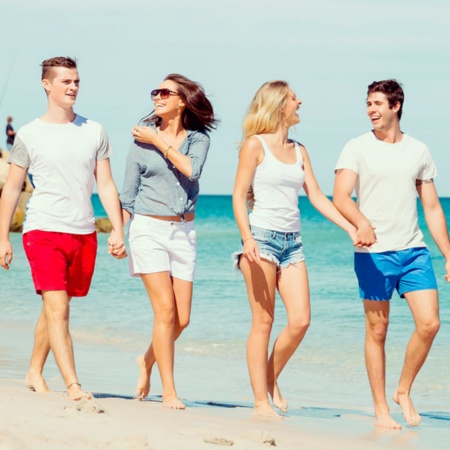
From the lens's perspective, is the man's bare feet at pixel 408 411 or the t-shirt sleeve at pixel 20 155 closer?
the t-shirt sleeve at pixel 20 155

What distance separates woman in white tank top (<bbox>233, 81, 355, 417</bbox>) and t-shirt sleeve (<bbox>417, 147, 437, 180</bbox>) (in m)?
0.60

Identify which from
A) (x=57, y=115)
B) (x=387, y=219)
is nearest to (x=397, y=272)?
(x=387, y=219)

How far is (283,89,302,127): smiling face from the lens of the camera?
6.30 meters

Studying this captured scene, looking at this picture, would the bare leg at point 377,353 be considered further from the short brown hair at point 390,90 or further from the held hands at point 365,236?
the short brown hair at point 390,90

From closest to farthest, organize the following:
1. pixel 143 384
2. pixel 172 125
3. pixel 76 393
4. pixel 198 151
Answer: pixel 76 393 < pixel 198 151 < pixel 172 125 < pixel 143 384

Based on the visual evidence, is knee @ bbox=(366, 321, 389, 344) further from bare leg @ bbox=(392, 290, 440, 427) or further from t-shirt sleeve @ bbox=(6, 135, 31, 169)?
t-shirt sleeve @ bbox=(6, 135, 31, 169)

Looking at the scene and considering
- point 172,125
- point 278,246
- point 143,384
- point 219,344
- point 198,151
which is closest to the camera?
point 278,246

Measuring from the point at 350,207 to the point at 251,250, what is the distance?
2.14 ft

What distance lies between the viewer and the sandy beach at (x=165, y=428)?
4695 mm

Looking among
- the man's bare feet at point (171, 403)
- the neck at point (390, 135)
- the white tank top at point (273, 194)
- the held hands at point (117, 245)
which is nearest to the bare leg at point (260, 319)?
the white tank top at point (273, 194)

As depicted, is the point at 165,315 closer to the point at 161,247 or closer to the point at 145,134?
the point at 161,247

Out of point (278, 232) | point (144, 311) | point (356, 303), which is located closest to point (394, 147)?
point (278, 232)

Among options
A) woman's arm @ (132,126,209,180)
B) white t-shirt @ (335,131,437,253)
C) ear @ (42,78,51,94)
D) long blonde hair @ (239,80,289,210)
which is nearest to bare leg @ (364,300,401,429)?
white t-shirt @ (335,131,437,253)

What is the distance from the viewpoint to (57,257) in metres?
6.06
